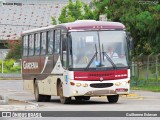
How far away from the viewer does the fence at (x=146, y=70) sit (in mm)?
48119

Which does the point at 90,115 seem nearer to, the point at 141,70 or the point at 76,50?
the point at 76,50

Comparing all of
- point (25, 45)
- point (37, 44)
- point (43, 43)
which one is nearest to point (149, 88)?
point (25, 45)

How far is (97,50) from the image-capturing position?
1196 inches

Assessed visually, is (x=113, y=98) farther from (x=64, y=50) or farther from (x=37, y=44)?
(x=37, y=44)

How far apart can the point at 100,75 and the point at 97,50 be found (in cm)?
104

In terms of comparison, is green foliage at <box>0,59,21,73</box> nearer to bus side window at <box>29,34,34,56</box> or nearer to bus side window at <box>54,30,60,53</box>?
bus side window at <box>29,34,34,56</box>

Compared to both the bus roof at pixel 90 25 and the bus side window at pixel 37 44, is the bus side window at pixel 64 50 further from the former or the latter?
the bus side window at pixel 37 44

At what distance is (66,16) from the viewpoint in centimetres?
8162

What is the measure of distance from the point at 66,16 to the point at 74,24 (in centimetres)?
5099

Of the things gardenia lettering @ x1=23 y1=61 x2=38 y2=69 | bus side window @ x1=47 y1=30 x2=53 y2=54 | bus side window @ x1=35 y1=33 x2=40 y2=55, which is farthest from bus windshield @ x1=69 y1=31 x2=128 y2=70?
gardenia lettering @ x1=23 y1=61 x2=38 y2=69

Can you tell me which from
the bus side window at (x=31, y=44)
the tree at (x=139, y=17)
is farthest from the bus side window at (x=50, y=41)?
the tree at (x=139, y=17)

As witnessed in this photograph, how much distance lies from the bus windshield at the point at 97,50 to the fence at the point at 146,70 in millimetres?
17195

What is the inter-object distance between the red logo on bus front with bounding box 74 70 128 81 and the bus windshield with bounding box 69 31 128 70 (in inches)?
8.8

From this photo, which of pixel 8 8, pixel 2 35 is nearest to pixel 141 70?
pixel 2 35
